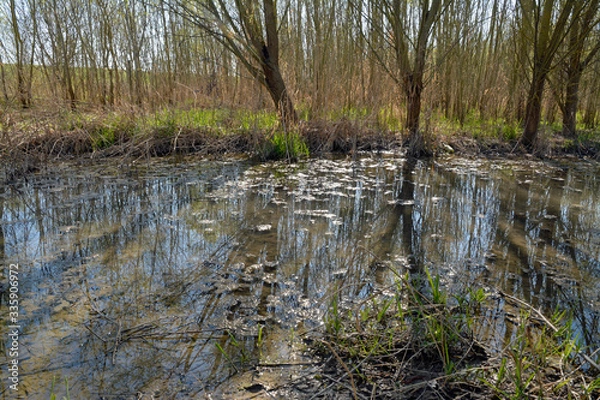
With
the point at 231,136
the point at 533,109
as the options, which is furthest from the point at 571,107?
the point at 231,136

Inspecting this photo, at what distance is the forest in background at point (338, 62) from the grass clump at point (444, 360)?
200 inches

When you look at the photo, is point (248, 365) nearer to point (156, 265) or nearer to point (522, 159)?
point (156, 265)

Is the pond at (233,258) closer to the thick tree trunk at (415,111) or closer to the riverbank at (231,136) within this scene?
the riverbank at (231,136)

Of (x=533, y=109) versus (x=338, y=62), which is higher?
(x=338, y=62)

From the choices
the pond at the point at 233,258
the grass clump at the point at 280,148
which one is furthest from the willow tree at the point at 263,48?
the pond at the point at 233,258

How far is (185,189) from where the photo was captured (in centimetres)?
479

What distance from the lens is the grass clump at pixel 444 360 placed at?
157cm

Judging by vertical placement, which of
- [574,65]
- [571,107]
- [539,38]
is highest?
[539,38]

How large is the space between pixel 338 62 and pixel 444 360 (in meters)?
6.65

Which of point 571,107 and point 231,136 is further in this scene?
point 571,107

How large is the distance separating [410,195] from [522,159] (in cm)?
318

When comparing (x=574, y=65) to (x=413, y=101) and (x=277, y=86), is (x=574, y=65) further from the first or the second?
(x=277, y=86)

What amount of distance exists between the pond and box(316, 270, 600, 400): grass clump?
0.21 meters

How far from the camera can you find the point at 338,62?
7570mm
